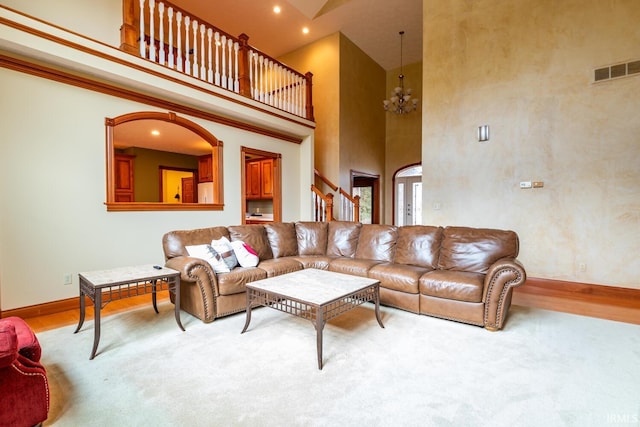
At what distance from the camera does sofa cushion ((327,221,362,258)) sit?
4277 mm

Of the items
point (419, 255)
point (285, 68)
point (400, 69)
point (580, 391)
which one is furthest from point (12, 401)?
point (400, 69)

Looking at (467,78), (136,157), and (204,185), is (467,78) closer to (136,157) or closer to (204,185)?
(204,185)

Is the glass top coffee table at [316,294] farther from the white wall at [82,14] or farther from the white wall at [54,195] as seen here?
the white wall at [82,14]

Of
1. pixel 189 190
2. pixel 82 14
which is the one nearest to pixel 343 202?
pixel 189 190

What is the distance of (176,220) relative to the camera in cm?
448

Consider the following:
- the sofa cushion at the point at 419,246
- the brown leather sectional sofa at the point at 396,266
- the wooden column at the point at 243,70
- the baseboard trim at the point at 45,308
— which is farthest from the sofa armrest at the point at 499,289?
the wooden column at the point at 243,70

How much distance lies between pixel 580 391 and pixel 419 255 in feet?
6.26

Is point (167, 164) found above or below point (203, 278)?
above

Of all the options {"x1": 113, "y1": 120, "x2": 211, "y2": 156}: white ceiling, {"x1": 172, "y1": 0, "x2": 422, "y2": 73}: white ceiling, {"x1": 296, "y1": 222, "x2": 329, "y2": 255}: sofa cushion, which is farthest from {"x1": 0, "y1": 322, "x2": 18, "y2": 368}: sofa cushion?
{"x1": 172, "y1": 0, "x2": 422, "y2": 73}: white ceiling

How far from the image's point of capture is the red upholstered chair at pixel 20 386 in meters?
1.40

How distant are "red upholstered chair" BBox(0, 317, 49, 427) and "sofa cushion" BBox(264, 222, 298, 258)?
2.70m

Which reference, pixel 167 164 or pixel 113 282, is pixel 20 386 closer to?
pixel 113 282

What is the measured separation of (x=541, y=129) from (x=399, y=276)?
10.3ft

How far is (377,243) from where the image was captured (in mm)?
4020
